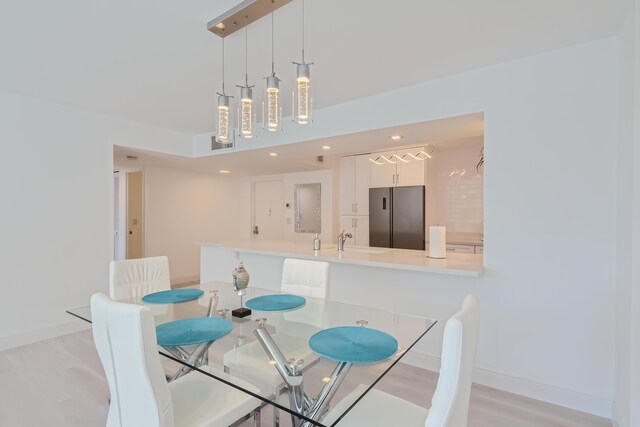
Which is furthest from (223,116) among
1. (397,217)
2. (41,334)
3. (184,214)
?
(184,214)

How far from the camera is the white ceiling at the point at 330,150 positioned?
283 centimetres

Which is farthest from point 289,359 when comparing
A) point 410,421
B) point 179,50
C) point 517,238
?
point 179,50

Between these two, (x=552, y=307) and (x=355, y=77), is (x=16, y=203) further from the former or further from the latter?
(x=552, y=307)

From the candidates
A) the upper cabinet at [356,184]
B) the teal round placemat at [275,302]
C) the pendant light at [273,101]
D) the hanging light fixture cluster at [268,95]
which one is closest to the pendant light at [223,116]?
the hanging light fixture cluster at [268,95]

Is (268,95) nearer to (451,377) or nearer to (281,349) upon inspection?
(281,349)

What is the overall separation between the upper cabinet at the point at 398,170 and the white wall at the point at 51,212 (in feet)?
11.0

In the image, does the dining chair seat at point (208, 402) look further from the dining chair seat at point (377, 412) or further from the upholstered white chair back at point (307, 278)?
the upholstered white chair back at point (307, 278)

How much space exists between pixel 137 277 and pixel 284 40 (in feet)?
6.65

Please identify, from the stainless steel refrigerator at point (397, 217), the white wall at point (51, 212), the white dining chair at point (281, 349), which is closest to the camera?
the white dining chair at point (281, 349)

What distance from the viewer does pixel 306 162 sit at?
486 centimetres

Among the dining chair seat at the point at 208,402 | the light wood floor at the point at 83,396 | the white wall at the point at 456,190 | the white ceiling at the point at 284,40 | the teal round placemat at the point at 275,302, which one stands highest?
the white ceiling at the point at 284,40

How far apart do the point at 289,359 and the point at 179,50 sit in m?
2.06

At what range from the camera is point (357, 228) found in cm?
500

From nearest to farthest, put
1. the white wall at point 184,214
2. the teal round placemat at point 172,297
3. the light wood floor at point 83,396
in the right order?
the light wood floor at point 83,396, the teal round placemat at point 172,297, the white wall at point 184,214
